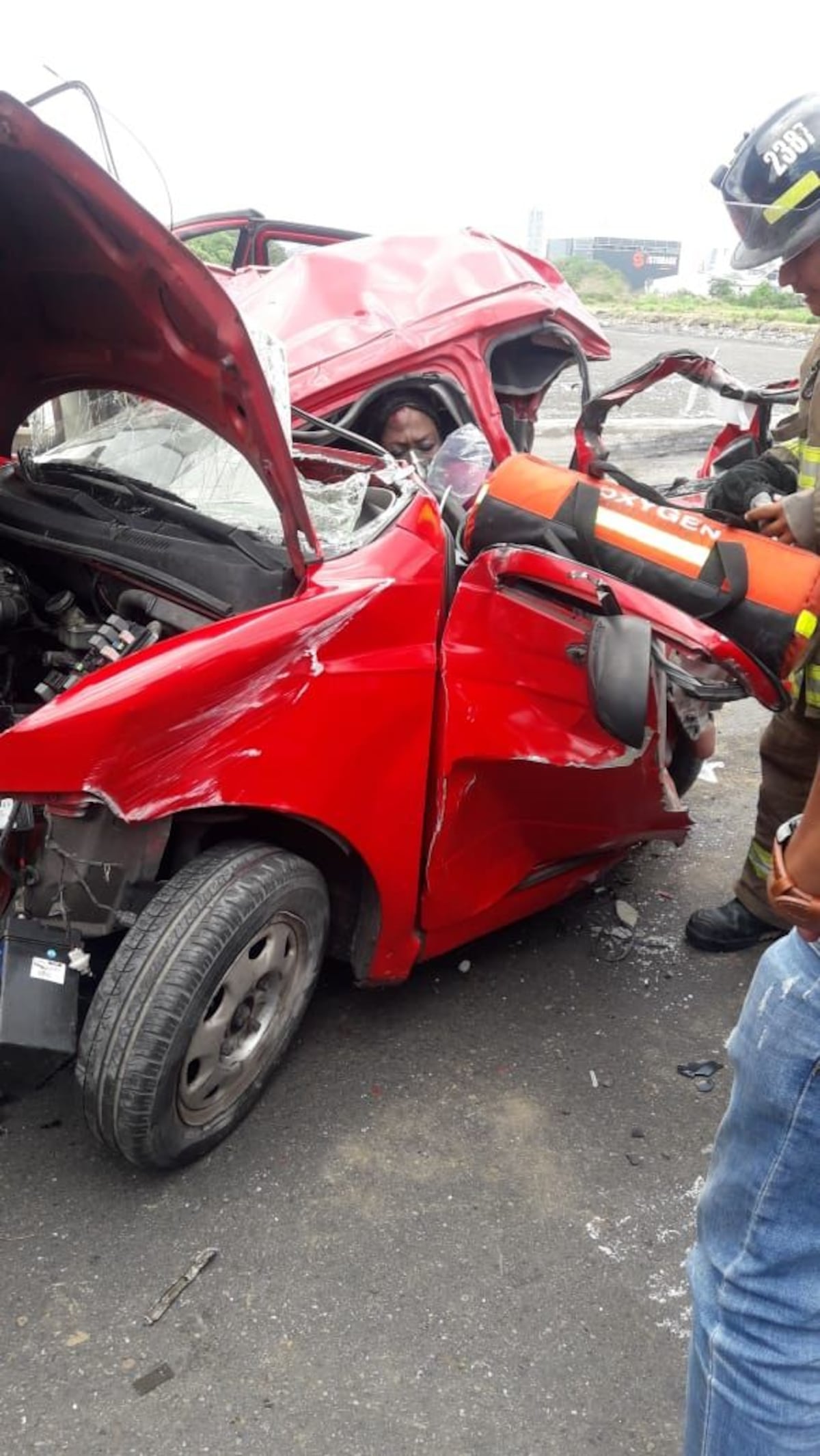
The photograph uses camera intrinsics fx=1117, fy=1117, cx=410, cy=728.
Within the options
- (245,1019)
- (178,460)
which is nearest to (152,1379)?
(245,1019)

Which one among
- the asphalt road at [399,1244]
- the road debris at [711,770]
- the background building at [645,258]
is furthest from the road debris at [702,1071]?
the background building at [645,258]

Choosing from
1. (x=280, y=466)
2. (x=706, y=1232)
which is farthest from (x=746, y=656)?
(x=706, y=1232)

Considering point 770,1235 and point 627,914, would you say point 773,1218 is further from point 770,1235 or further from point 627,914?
point 627,914

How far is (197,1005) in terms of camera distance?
2062mm

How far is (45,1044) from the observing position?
2045 mm

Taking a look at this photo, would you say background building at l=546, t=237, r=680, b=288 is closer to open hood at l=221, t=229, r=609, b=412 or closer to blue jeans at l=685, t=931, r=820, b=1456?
open hood at l=221, t=229, r=609, b=412

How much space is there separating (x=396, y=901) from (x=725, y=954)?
4.03 ft

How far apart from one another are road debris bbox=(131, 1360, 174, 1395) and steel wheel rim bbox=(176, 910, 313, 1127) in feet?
1.45

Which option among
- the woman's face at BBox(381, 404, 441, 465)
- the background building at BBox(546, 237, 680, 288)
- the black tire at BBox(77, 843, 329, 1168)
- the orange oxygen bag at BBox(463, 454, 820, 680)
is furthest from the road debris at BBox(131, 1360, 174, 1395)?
the background building at BBox(546, 237, 680, 288)

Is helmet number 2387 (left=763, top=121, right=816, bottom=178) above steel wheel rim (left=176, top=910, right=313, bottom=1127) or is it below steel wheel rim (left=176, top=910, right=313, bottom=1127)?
above

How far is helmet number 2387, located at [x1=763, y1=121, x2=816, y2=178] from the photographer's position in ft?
8.21

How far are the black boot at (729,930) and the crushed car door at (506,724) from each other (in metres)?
0.74

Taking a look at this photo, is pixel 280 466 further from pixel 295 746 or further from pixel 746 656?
pixel 746 656

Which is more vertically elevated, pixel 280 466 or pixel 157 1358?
pixel 280 466
